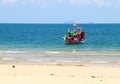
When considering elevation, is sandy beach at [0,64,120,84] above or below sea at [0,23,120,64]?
above

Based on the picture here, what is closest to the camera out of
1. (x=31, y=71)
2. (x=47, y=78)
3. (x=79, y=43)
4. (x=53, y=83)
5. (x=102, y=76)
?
(x=53, y=83)

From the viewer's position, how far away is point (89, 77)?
58.3 ft

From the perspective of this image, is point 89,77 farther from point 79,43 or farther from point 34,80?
point 79,43

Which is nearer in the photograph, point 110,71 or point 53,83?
point 53,83

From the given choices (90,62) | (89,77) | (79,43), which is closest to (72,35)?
(79,43)

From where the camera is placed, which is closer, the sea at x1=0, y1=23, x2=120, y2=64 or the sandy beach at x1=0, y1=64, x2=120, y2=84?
the sandy beach at x1=0, y1=64, x2=120, y2=84

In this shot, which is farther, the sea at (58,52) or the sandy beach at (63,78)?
the sea at (58,52)

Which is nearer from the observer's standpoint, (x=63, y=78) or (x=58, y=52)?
(x=63, y=78)

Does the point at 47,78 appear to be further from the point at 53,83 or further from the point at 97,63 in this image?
the point at 97,63

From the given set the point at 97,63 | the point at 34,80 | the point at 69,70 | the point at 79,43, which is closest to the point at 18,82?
the point at 34,80

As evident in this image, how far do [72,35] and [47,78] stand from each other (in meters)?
33.8

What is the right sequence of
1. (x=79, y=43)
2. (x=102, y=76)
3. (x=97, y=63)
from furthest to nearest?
(x=79, y=43), (x=97, y=63), (x=102, y=76)

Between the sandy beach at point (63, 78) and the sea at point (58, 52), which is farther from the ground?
the sandy beach at point (63, 78)

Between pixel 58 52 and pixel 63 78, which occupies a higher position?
pixel 63 78
